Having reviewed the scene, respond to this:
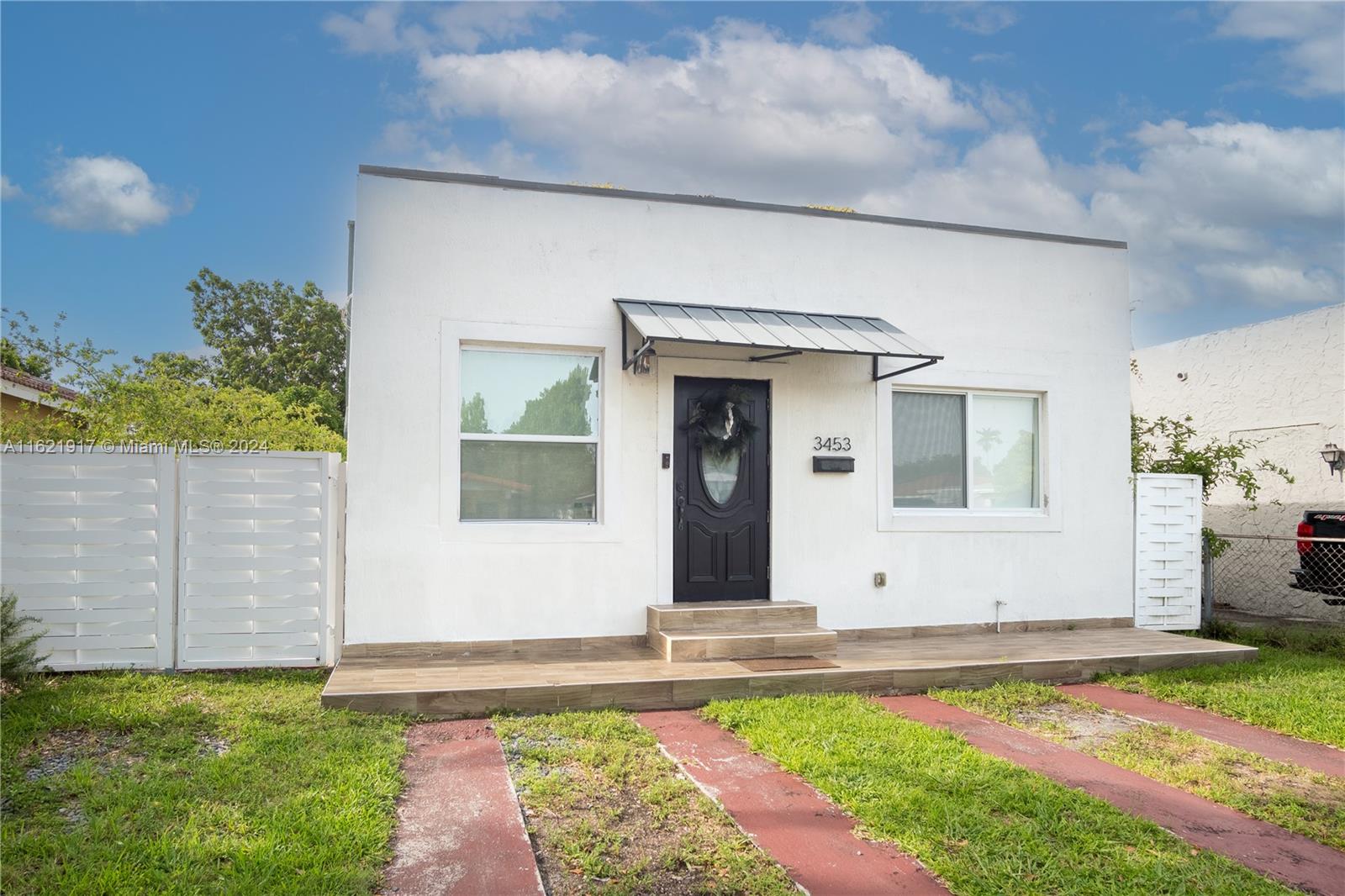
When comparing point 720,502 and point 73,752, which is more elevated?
point 720,502

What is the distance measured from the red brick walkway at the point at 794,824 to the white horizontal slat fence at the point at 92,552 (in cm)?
387

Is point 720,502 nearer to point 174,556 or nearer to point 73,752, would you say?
point 174,556

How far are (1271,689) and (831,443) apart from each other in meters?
3.80

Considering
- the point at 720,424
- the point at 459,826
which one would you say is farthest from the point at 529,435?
the point at 459,826

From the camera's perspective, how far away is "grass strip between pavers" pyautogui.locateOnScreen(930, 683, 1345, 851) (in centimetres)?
390

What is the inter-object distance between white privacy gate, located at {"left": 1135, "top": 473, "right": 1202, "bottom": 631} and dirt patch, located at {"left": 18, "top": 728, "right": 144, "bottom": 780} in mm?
8563

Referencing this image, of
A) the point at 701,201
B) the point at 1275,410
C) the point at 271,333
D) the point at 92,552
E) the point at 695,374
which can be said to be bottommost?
the point at 92,552

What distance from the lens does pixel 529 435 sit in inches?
278

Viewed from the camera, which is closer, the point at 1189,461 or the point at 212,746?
the point at 212,746

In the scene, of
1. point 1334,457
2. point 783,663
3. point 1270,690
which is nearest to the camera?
point 1270,690

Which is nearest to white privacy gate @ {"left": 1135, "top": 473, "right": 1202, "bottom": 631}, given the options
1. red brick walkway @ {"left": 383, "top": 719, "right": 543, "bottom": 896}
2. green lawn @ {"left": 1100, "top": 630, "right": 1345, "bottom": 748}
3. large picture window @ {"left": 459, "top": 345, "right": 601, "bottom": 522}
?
green lawn @ {"left": 1100, "top": 630, "right": 1345, "bottom": 748}

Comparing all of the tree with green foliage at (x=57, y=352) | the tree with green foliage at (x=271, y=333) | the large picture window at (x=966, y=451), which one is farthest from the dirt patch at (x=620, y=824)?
the tree with green foliage at (x=271, y=333)

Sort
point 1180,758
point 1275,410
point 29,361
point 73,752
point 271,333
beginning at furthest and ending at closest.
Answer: point 271,333, point 29,361, point 1275,410, point 1180,758, point 73,752

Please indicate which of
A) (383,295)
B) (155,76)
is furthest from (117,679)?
(155,76)
